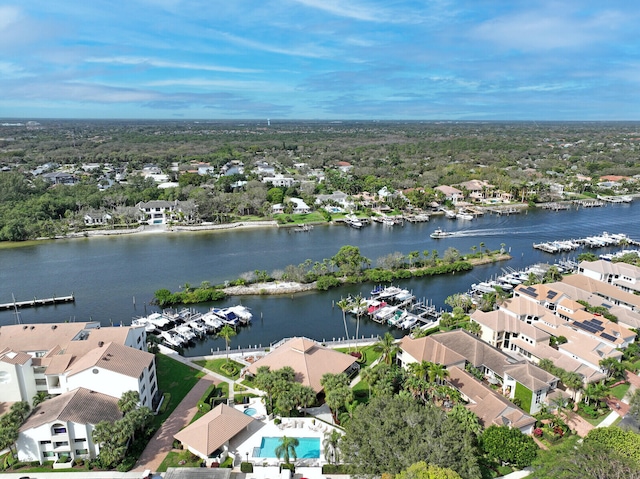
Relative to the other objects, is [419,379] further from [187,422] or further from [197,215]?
[197,215]

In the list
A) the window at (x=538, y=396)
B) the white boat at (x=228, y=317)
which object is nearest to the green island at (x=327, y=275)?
the white boat at (x=228, y=317)

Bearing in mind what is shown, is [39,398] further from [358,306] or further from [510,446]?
[510,446]

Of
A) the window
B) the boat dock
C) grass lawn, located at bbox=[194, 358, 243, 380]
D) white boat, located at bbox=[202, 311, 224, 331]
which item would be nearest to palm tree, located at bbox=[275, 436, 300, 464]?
grass lawn, located at bbox=[194, 358, 243, 380]

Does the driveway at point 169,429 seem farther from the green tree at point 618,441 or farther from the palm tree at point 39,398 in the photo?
the green tree at point 618,441

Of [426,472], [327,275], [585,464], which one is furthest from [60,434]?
[327,275]

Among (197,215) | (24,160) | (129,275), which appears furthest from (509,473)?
(24,160)
